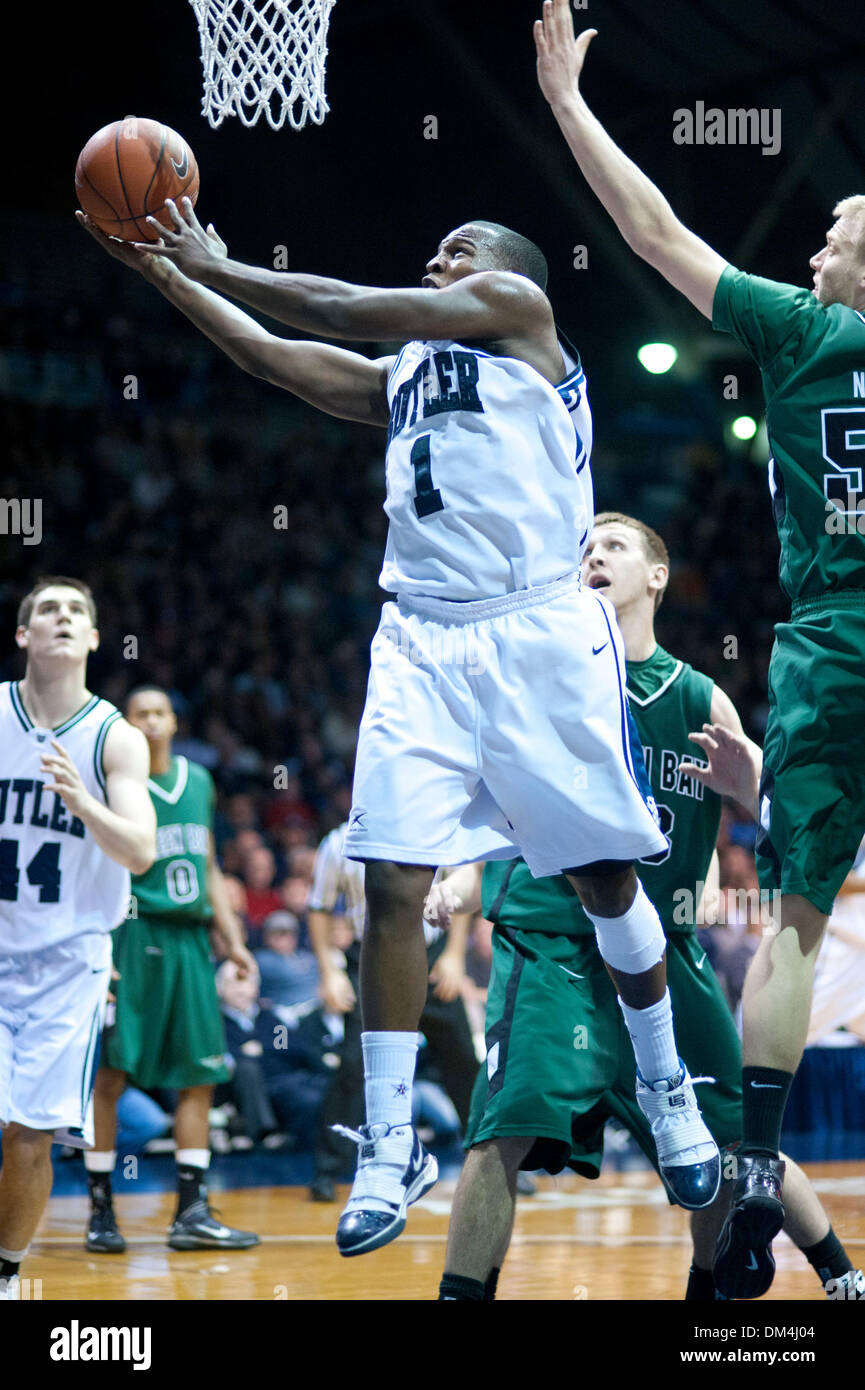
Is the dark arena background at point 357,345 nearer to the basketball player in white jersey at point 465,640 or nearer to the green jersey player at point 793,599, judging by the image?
the green jersey player at point 793,599

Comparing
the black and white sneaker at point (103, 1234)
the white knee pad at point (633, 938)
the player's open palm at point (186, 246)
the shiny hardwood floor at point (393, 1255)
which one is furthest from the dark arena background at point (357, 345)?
the player's open palm at point (186, 246)

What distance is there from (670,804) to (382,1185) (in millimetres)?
1720

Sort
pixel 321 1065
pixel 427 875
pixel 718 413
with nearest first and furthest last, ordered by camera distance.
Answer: pixel 427 875 < pixel 321 1065 < pixel 718 413

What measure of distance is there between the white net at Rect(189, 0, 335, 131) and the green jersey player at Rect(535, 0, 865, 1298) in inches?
27.8

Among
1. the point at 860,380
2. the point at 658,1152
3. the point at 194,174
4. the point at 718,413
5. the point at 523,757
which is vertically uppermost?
the point at 718,413

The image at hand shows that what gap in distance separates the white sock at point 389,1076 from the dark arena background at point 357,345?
243 inches

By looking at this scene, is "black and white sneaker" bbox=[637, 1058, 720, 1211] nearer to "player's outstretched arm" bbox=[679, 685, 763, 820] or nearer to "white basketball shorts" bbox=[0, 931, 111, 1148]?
"player's outstretched arm" bbox=[679, 685, 763, 820]

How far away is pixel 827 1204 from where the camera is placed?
7.64m

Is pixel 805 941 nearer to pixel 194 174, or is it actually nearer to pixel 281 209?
pixel 194 174

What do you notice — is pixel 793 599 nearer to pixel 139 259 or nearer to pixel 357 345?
pixel 139 259

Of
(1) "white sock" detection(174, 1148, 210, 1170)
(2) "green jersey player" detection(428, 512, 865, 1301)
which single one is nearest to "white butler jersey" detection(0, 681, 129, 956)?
(2) "green jersey player" detection(428, 512, 865, 1301)
